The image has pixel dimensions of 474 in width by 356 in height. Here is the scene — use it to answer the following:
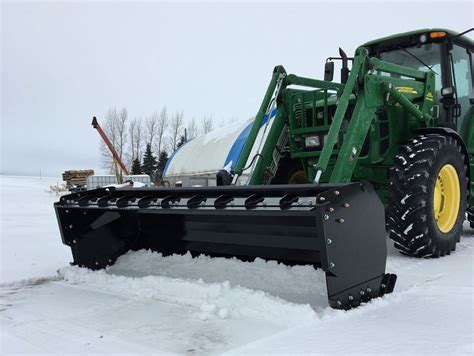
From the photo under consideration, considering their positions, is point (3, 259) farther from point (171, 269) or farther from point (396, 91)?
point (396, 91)

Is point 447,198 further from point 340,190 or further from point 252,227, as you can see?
point 340,190

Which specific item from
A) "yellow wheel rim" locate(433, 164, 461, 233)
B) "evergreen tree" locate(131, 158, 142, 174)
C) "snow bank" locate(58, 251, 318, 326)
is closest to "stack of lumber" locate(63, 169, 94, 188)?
"evergreen tree" locate(131, 158, 142, 174)

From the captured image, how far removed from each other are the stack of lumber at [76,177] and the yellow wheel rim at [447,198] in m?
27.7

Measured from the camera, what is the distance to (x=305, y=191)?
296 cm

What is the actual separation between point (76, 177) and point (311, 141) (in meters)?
28.3

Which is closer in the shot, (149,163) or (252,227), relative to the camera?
(252,227)

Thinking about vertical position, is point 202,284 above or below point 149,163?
below

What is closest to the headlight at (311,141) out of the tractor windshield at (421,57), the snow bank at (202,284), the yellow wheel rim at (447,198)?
the yellow wheel rim at (447,198)

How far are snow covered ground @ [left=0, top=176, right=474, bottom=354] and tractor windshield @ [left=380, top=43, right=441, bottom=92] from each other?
2.42m

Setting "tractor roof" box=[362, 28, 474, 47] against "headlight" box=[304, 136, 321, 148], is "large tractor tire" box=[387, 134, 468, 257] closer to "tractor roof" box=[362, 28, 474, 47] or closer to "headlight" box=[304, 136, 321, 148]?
"headlight" box=[304, 136, 321, 148]

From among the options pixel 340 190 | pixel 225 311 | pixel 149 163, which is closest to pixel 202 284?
pixel 225 311

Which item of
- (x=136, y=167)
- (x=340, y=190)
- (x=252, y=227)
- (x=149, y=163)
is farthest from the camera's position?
(x=149, y=163)

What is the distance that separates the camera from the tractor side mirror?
539 centimetres

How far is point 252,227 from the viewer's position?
147 inches
